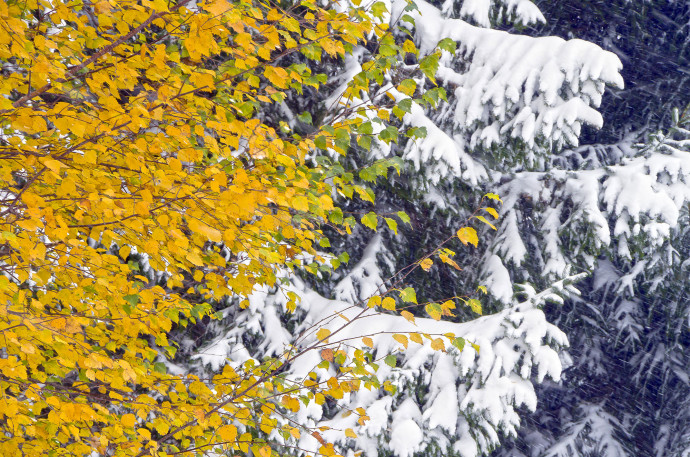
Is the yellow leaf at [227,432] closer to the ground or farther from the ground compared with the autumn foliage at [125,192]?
closer to the ground

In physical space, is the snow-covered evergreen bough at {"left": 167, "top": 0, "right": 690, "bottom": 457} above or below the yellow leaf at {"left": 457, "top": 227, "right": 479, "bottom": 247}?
below

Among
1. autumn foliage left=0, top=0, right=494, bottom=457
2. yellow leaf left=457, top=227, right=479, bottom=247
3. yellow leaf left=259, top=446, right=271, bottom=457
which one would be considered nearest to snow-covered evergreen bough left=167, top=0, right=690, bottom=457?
yellow leaf left=259, top=446, right=271, bottom=457

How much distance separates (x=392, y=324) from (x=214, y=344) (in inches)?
68.7

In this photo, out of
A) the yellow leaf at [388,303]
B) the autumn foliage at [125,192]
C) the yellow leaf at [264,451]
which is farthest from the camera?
the yellow leaf at [388,303]

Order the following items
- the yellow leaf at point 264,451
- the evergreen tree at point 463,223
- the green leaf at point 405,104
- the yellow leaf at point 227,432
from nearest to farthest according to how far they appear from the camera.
Answer: the yellow leaf at point 227,432, the yellow leaf at point 264,451, the green leaf at point 405,104, the evergreen tree at point 463,223

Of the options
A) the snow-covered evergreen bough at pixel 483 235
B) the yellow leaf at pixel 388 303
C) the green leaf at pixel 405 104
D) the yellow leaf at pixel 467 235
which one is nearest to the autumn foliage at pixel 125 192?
the green leaf at pixel 405 104

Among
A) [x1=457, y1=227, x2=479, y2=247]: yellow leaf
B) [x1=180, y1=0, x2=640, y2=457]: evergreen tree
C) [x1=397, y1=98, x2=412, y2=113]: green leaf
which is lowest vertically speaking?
[x1=180, y1=0, x2=640, y2=457]: evergreen tree

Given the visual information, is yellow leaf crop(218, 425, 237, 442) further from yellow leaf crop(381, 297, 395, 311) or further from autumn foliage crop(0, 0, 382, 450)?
yellow leaf crop(381, 297, 395, 311)

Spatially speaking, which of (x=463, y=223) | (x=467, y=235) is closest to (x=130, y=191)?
(x=467, y=235)

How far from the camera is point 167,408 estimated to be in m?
2.86

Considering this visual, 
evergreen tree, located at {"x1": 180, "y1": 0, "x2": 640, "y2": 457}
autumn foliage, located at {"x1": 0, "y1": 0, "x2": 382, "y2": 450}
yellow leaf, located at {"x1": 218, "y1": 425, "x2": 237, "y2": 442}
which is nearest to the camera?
autumn foliage, located at {"x1": 0, "y1": 0, "x2": 382, "y2": 450}

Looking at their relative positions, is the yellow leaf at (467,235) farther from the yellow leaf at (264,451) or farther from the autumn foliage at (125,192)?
the yellow leaf at (264,451)

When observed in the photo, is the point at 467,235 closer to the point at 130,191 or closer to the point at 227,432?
the point at 227,432

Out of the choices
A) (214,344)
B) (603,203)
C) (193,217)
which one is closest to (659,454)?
(603,203)
